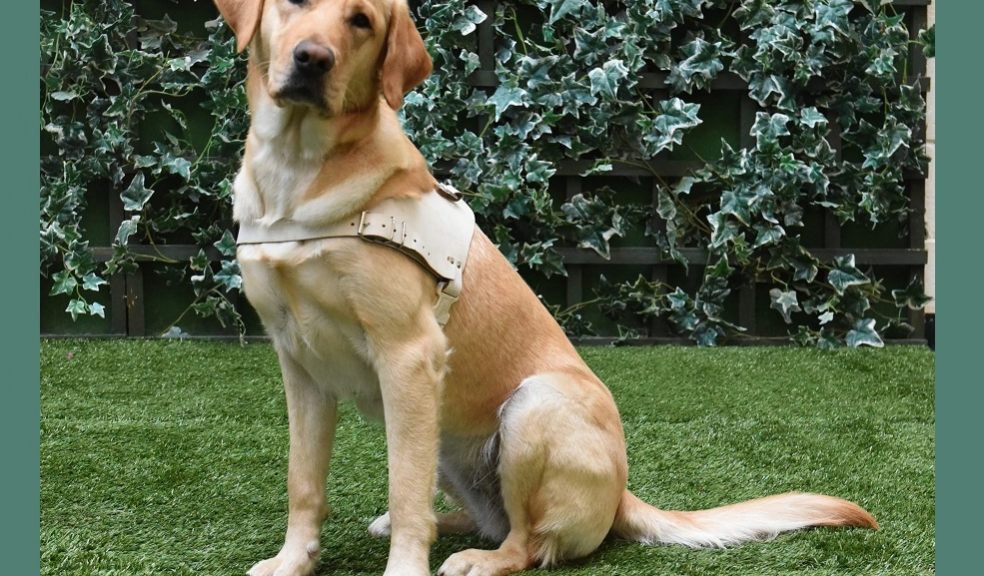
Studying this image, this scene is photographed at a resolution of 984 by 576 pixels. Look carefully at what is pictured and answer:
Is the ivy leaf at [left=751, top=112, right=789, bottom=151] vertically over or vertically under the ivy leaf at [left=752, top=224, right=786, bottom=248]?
over

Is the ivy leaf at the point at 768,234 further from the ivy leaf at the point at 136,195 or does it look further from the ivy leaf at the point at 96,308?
the ivy leaf at the point at 96,308

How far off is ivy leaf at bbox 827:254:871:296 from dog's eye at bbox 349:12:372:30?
381cm

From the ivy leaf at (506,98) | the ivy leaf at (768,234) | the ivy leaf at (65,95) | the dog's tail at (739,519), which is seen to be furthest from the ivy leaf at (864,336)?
the ivy leaf at (65,95)

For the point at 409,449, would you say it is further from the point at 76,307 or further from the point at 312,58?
the point at 76,307

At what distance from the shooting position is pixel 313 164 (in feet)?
7.54

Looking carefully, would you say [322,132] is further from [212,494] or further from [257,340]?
[257,340]

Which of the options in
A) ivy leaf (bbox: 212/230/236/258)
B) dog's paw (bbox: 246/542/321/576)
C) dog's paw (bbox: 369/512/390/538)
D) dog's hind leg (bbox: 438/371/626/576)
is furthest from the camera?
ivy leaf (bbox: 212/230/236/258)

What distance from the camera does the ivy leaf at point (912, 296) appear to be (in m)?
5.43

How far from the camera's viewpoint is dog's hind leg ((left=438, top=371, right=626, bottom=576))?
2.46 meters

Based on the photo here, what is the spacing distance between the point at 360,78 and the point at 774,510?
156 cm

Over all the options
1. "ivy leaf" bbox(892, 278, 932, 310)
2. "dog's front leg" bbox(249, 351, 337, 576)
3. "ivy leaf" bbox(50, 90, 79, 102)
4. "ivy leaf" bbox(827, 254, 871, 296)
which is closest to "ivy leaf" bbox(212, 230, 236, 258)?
"ivy leaf" bbox(50, 90, 79, 102)

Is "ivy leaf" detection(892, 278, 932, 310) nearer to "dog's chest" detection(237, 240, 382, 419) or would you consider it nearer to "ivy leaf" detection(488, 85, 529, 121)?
"ivy leaf" detection(488, 85, 529, 121)

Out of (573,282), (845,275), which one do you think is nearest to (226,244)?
(573,282)

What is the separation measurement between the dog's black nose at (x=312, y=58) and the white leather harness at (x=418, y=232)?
1.10 feet
